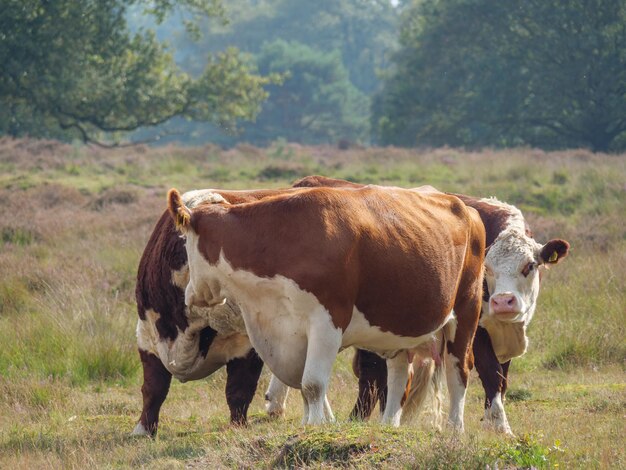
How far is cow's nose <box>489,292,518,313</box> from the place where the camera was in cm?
730

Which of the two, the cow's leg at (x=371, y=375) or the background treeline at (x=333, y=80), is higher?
the background treeline at (x=333, y=80)

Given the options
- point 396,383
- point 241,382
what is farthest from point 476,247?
point 241,382

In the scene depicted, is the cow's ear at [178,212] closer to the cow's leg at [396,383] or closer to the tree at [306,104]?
the cow's leg at [396,383]

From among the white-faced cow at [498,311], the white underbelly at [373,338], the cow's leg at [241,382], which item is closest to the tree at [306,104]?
the white-faced cow at [498,311]

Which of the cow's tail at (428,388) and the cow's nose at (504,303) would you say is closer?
the cow's nose at (504,303)

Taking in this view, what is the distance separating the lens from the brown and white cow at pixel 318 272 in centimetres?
575

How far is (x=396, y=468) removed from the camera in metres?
5.13

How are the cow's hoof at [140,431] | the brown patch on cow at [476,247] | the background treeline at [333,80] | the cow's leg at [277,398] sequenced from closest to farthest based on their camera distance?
1. the brown patch on cow at [476,247]
2. the cow's hoof at [140,431]
3. the cow's leg at [277,398]
4. the background treeline at [333,80]

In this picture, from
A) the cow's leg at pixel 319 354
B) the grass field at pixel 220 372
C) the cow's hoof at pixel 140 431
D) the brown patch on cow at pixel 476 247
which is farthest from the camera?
the cow's hoof at pixel 140 431

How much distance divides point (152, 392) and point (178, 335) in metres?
0.52

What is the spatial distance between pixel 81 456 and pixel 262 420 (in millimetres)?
1908

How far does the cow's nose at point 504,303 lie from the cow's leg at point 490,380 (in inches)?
22.6

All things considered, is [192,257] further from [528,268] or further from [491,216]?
[491,216]

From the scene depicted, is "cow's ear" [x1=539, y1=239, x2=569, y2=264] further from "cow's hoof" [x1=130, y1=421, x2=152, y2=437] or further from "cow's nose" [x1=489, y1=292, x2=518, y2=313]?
"cow's hoof" [x1=130, y1=421, x2=152, y2=437]
